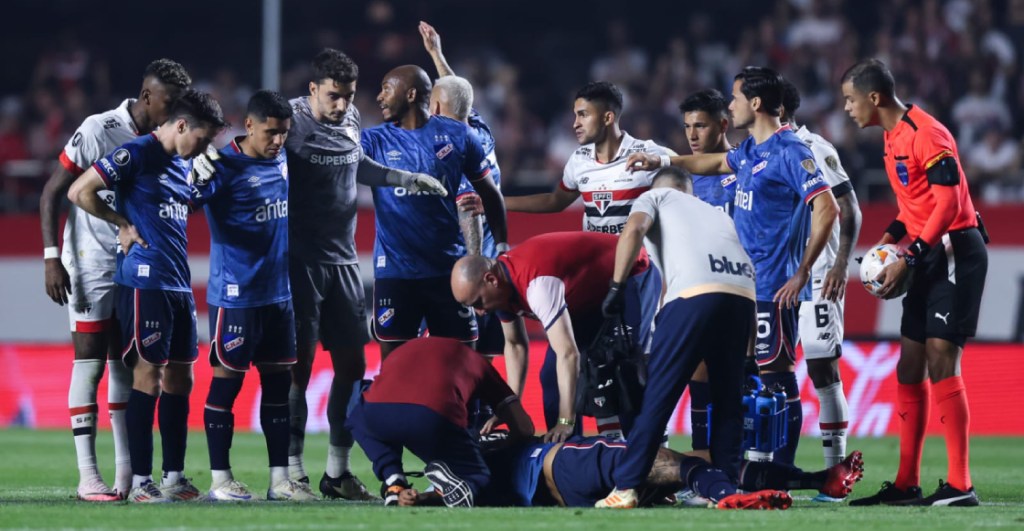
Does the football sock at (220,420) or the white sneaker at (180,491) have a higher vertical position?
the football sock at (220,420)

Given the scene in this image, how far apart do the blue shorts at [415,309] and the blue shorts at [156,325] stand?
53.2 inches

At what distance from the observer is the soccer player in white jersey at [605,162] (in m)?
9.73

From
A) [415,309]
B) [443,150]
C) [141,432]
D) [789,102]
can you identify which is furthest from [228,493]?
[789,102]

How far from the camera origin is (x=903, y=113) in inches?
339

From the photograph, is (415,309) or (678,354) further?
(415,309)

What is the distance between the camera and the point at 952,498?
828 centimetres

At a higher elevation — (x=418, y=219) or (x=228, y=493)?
(x=418, y=219)

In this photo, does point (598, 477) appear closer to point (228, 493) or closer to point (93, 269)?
point (228, 493)

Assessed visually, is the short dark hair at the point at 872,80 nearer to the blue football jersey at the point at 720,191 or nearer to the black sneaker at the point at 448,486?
the blue football jersey at the point at 720,191

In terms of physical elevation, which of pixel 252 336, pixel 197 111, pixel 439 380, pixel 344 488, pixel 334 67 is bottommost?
pixel 344 488

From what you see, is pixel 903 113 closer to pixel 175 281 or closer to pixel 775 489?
pixel 775 489

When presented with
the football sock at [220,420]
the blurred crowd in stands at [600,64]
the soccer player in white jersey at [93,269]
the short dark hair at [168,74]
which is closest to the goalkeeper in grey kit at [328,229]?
the football sock at [220,420]

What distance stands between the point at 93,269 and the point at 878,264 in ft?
15.6

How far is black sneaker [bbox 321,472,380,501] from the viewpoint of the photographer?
901cm
